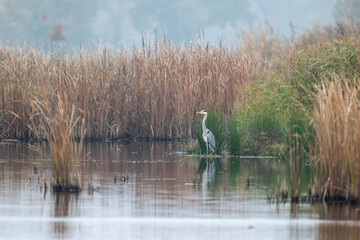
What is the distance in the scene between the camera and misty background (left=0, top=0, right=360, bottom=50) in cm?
8556

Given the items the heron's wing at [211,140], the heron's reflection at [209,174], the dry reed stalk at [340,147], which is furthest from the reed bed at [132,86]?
the dry reed stalk at [340,147]

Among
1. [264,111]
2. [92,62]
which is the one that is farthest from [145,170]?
[92,62]

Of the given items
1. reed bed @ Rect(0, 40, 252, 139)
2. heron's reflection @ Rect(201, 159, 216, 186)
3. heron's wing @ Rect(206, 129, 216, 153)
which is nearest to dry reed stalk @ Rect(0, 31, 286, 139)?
reed bed @ Rect(0, 40, 252, 139)

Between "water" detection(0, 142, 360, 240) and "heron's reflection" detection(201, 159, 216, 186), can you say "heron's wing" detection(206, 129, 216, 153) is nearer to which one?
"heron's reflection" detection(201, 159, 216, 186)

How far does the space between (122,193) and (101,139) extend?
10.0 meters

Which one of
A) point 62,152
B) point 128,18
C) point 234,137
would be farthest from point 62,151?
point 128,18

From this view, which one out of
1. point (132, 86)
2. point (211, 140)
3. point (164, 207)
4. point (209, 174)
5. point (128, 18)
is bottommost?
point (164, 207)

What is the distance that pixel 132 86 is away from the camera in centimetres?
2170

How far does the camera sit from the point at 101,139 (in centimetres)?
2122

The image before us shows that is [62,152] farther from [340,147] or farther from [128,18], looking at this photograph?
[128,18]

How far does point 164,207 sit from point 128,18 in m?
95.4

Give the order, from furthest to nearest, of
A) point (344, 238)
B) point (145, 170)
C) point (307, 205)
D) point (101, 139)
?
point (101, 139) < point (145, 170) < point (307, 205) < point (344, 238)

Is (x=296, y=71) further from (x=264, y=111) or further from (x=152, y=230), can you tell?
(x=152, y=230)

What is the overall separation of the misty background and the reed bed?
189ft
